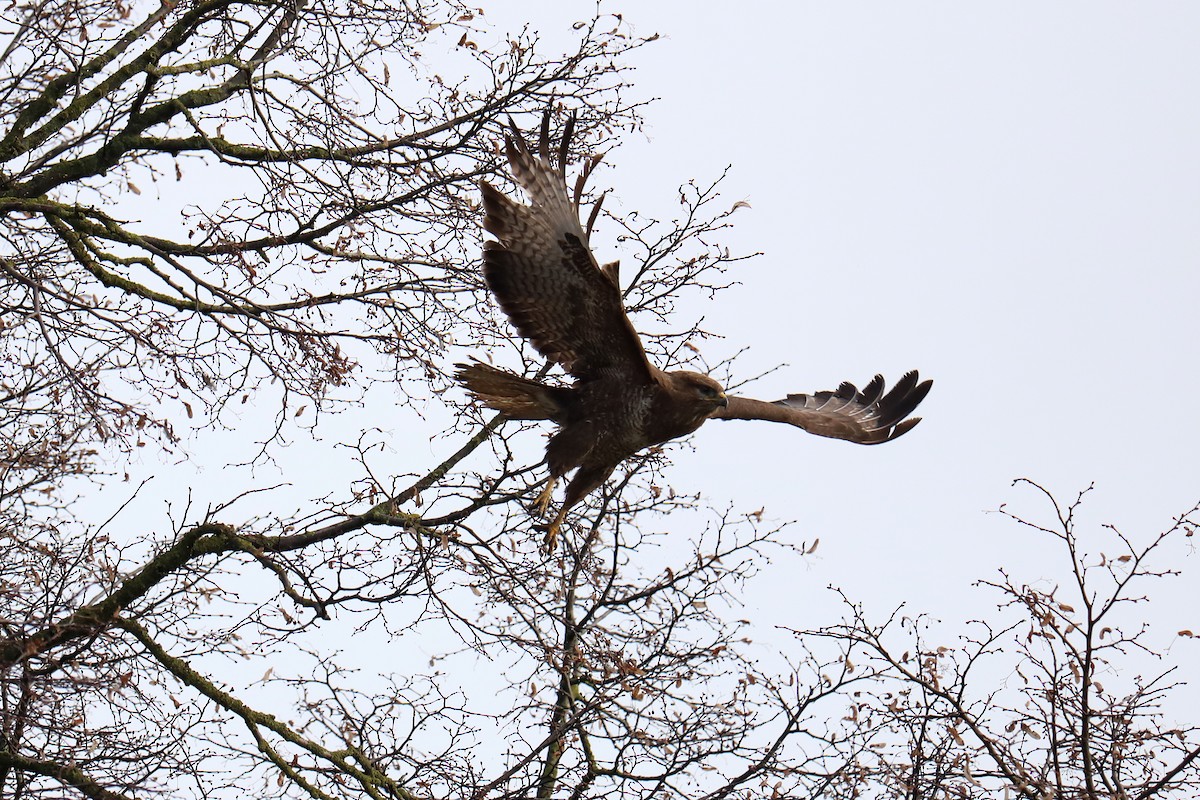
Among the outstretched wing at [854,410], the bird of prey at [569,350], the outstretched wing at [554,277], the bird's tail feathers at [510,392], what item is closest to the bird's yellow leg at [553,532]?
the bird of prey at [569,350]

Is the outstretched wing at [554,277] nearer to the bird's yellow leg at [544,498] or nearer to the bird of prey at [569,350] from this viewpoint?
the bird of prey at [569,350]

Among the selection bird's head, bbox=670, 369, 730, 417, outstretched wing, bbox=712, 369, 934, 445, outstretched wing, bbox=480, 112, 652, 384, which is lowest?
bird's head, bbox=670, 369, 730, 417

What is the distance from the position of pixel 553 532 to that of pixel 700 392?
1203 millimetres

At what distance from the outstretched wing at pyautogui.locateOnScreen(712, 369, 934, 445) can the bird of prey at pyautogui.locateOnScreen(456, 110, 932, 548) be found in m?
0.86

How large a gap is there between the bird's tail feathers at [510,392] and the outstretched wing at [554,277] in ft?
0.67

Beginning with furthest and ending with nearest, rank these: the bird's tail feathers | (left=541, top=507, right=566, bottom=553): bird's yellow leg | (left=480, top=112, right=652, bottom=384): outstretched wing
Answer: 1. (left=541, top=507, right=566, bottom=553): bird's yellow leg
2. the bird's tail feathers
3. (left=480, top=112, right=652, bottom=384): outstretched wing

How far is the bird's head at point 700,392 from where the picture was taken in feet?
24.0

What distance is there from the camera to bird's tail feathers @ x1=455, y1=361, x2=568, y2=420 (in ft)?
23.6

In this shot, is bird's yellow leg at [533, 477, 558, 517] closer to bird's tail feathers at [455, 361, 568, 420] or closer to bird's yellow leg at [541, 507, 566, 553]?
bird's yellow leg at [541, 507, 566, 553]

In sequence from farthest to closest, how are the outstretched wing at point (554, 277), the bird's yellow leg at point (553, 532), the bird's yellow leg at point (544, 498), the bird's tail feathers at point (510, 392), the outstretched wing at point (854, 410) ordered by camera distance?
the outstretched wing at point (854, 410), the bird's yellow leg at point (553, 532), the bird's yellow leg at point (544, 498), the bird's tail feathers at point (510, 392), the outstretched wing at point (554, 277)

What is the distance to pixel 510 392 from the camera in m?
7.30

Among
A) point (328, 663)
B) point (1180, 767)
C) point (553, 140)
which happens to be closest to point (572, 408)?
point (553, 140)

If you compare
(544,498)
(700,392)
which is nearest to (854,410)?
(700,392)

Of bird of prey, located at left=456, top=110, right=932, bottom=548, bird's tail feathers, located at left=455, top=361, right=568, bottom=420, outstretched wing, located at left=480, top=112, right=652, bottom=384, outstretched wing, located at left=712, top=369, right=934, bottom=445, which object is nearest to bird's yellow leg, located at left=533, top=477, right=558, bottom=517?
bird of prey, located at left=456, top=110, right=932, bottom=548
